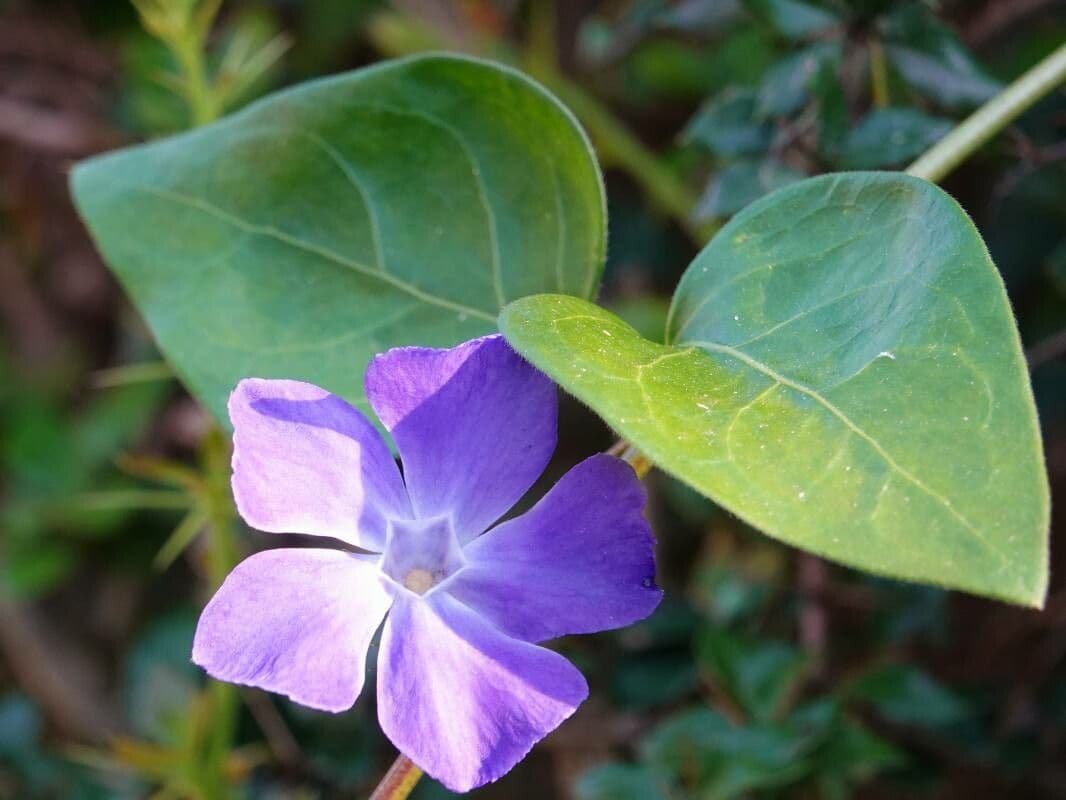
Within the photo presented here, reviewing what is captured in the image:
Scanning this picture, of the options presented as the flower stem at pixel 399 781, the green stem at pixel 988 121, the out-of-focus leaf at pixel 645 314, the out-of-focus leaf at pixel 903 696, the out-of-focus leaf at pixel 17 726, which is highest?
the green stem at pixel 988 121

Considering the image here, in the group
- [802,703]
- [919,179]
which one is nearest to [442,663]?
[919,179]

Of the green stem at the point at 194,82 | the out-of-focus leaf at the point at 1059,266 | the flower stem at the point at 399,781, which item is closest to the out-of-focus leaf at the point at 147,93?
the green stem at the point at 194,82

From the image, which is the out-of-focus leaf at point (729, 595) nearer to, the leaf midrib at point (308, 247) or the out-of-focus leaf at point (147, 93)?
the leaf midrib at point (308, 247)

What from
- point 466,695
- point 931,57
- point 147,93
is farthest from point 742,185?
point 147,93

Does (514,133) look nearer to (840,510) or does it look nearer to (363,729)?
(840,510)

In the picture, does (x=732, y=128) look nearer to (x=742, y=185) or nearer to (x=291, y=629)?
(x=742, y=185)

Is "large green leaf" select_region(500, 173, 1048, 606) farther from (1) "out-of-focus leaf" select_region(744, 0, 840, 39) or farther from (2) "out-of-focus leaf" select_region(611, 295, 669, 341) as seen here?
(2) "out-of-focus leaf" select_region(611, 295, 669, 341)
